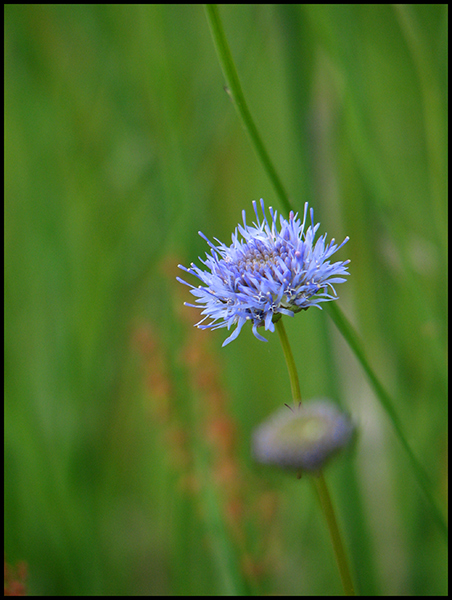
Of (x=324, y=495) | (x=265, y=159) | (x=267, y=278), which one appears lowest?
(x=324, y=495)

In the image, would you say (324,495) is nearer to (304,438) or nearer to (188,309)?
(304,438)

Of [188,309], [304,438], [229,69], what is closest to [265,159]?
[229,69]

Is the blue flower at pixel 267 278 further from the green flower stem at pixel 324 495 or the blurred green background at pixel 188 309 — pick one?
the blurred green background at pixel 188 309

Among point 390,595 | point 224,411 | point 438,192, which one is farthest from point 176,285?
point 390,595

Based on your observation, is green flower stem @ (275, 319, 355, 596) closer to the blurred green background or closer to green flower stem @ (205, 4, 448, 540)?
green flower stem @ (205, 4, 448, 540)

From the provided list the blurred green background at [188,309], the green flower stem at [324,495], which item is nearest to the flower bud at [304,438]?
the green flower stem at [324,495]

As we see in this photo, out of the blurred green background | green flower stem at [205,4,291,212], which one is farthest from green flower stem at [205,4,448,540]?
the blurred green background
